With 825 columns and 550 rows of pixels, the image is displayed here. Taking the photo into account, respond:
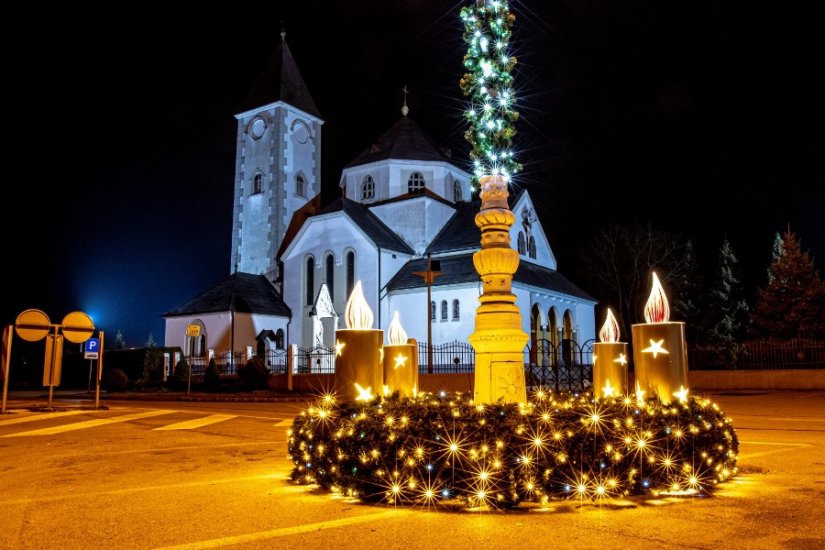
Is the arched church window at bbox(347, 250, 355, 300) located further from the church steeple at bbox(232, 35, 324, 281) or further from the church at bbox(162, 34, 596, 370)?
the church steeple at bbox(232, 35, 324, 281)

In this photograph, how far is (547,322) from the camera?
35312mm

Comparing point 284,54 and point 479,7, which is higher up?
point 284,54

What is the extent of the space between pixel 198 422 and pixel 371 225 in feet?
84.7

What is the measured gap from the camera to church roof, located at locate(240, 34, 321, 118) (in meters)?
44.7

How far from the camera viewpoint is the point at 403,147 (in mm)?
42031

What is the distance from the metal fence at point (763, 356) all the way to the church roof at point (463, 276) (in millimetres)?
9398

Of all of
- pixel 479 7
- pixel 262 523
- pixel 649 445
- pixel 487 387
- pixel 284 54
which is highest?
pixel 284 54

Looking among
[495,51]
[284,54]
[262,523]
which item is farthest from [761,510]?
[284,54]

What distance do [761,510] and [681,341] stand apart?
6.77ft

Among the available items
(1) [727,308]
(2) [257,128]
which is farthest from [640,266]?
(2) [257,128]

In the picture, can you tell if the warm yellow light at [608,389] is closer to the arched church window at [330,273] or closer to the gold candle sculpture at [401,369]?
the gold candle sculpture at [401,369]

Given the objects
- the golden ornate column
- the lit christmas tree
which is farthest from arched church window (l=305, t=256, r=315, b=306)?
the golden ornate column

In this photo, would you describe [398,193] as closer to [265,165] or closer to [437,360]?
[265,165]

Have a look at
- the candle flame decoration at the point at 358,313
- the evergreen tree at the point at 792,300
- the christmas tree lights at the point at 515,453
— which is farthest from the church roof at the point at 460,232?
the christmas tree lights at the point at 515,453
